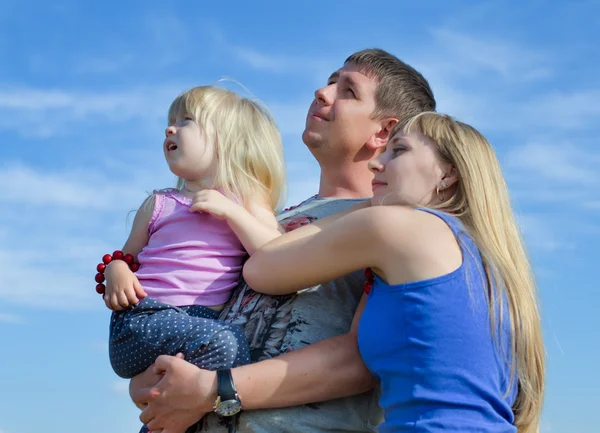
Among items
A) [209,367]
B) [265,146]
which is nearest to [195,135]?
[265,146]

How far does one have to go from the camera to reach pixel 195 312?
3.61 m

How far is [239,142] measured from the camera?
400cm

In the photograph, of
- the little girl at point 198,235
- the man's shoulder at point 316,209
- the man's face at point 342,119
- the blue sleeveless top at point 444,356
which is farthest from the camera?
the man's face at point 342,119

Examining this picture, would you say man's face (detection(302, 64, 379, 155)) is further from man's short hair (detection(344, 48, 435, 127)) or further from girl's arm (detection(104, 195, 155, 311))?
girl's arm (detection(104, 195, 155, 311))

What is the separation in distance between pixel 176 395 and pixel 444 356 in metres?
1.09

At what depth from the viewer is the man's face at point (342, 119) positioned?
4281mm

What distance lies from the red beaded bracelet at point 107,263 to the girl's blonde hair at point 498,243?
1453 mm

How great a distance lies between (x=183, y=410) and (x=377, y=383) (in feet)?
2.61

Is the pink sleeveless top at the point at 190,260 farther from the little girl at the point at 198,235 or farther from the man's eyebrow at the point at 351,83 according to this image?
the man's eyebrow at the point at 351,83

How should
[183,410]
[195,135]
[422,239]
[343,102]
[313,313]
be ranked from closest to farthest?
1. [422,239]
2. [183,410]
3. [313,313]
4. [195,135]
5. [343,102]

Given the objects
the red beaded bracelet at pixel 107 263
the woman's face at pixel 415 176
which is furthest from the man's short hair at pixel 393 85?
the red beaded bracelet at pixel 107 263

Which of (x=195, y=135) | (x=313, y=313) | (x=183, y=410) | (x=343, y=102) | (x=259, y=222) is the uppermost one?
(x=343, y=102)

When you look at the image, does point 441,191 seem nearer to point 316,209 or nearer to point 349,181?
point 316,209

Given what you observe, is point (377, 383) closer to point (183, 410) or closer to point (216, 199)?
point (183, 410)
